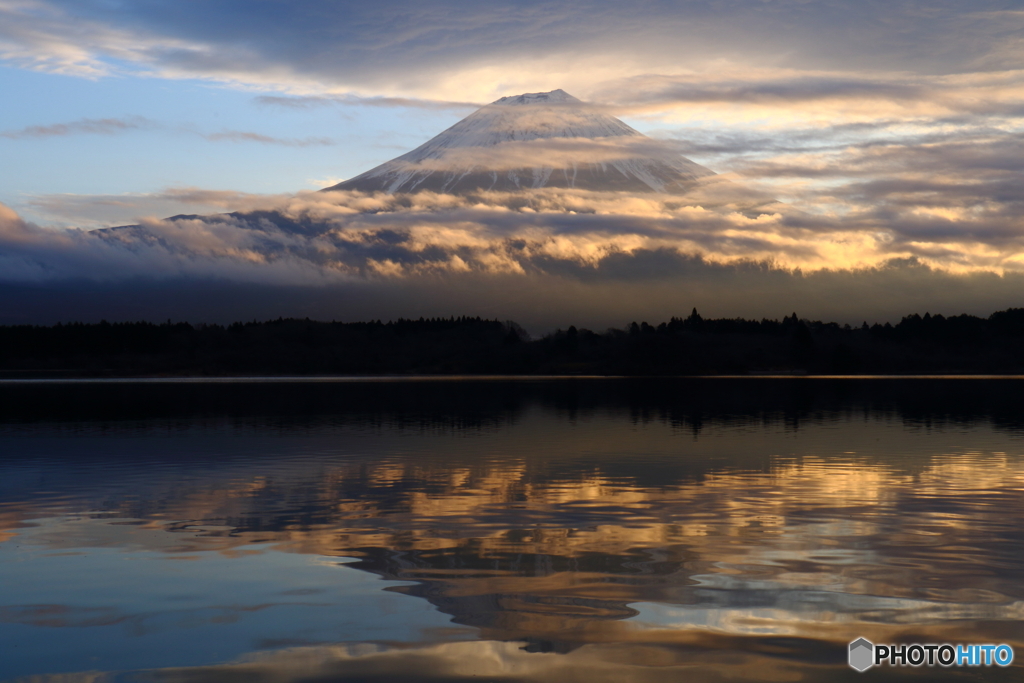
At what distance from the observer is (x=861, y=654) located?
9805 millimetres

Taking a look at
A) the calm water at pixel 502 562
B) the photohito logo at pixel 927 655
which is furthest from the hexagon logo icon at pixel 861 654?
the calm water at pixel 502 562

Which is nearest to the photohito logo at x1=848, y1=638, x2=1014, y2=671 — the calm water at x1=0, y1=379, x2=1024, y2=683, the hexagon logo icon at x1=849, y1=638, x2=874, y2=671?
the hexagon logo icon at x1=849, y1=638, x2=874, y2=671

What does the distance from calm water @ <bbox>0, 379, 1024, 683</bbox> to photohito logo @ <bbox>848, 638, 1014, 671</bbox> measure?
0.20 meters

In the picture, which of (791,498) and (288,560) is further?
(791,498)

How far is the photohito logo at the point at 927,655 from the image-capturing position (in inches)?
380

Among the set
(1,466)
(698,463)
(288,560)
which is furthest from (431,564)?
(1,466)

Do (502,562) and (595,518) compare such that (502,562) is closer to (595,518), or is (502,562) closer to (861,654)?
(595,518)

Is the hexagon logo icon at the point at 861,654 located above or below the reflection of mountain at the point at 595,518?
above

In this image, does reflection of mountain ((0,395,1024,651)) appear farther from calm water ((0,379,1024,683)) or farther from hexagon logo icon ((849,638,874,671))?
hexagon logo icon ((849,638,874,671))

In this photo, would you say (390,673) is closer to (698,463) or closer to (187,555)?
(187,555)

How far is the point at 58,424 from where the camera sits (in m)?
48.0

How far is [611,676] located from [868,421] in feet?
144

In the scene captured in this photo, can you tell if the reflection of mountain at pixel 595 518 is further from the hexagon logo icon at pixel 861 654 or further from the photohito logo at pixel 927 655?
the photohito logo at pixel 927 655

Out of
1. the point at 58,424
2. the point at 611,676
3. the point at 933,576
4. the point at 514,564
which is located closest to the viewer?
the point at 611,676
